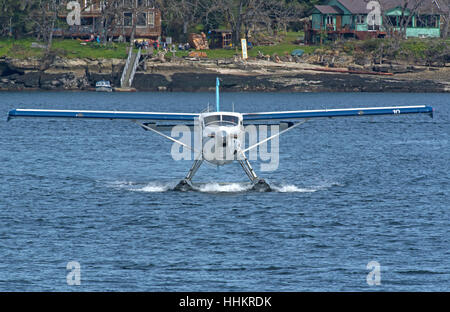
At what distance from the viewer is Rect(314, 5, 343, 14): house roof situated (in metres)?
106

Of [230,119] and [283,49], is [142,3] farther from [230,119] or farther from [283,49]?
[230,119]

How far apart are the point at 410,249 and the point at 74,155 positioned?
25.4m

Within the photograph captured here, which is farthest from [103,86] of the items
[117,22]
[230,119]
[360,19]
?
[230,119]

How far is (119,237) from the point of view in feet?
81.6

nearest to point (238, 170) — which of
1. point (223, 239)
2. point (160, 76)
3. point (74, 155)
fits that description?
point (74, 155)

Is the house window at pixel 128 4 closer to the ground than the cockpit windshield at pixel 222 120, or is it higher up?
higher up

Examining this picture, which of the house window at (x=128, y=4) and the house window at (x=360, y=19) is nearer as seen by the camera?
the house window at (x=128, y=4)

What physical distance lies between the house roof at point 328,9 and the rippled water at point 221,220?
57345 mm

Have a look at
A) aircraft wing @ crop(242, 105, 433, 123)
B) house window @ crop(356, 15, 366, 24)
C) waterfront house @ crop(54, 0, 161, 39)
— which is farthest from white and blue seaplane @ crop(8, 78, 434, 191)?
house window @ crop(356, 15, 366, 24)

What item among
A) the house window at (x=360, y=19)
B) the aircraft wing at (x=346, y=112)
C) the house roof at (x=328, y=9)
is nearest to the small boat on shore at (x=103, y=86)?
the house roof at (x=328, y=9)

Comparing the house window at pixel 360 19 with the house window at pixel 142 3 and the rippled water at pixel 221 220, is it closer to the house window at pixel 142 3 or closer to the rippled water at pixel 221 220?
the house window at pixel 142 3

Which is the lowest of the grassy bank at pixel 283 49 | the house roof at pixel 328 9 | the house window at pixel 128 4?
the grassy bank at pixel 283 49

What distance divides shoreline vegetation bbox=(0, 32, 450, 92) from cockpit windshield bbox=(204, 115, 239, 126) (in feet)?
221

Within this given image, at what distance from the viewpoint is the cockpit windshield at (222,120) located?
95.1ft
